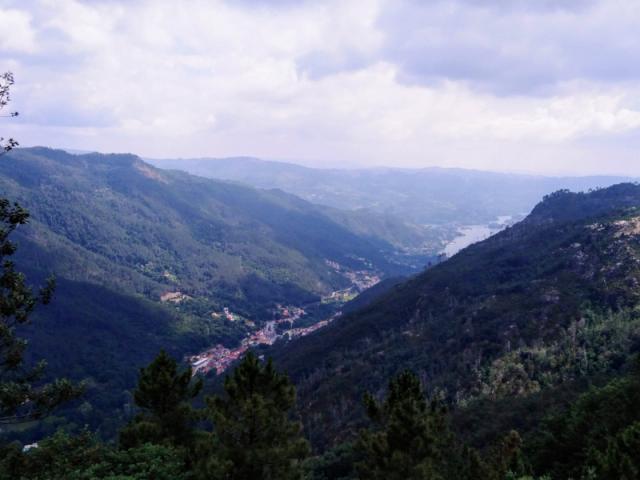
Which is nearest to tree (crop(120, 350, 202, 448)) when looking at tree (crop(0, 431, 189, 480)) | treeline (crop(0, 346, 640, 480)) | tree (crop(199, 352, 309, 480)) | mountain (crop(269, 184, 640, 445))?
treeline (crop(0, 346, 640, 480))


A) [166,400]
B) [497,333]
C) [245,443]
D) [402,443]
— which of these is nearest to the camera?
[245,443]

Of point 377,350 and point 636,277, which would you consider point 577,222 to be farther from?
point 377,350

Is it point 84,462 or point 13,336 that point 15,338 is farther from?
point 84,462

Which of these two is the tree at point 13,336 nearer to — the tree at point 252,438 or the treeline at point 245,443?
the treeline at point 245,443

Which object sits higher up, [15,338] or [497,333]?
[15,338]

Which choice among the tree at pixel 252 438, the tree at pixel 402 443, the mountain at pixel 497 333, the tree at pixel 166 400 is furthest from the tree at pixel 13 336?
the mountain at pixel 497 333

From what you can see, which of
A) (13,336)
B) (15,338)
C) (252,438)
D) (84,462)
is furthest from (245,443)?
(13,336)

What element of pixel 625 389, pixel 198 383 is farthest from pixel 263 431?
pixel 625 389
